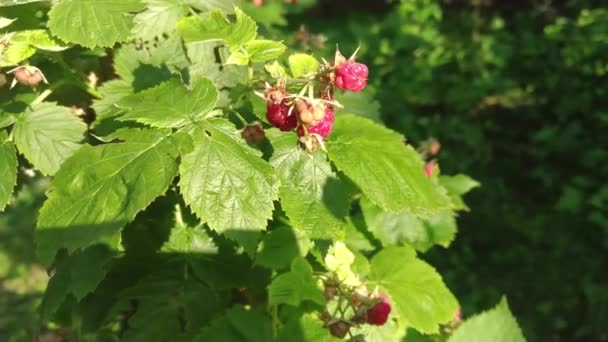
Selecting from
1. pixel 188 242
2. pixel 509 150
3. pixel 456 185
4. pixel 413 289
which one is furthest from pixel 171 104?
pixel 509 150

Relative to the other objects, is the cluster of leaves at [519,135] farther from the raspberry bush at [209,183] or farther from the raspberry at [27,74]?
the raspberry at [27,74]

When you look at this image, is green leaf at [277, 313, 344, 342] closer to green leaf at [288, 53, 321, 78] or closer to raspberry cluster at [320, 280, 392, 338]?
raspberry cluster at [320, 280, 392, 338]

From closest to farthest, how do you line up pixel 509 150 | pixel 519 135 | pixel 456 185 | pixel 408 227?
pixel 408 227, pixel 456 185, pixel 509 150, pixel 519 135

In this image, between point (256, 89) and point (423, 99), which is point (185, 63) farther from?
point (423, 99)

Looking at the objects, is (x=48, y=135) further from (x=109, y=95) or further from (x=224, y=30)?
(x=224, y=30)

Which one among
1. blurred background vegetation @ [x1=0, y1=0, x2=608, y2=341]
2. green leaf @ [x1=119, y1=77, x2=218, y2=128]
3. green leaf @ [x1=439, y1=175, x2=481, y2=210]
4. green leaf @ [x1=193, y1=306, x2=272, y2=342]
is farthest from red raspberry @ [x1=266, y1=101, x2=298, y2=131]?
blurred background vegetation @ [x1=0, y1=0, x2=608, y2=341]

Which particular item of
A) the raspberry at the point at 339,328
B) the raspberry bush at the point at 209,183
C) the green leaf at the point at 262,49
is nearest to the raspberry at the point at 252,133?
the raspberry bush at the point at 209,183
